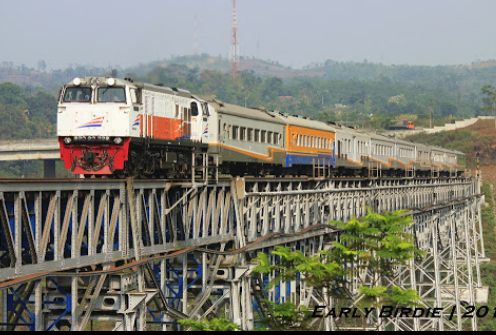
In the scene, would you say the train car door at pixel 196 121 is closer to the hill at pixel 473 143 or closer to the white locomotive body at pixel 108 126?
the white locomotive body at pixel 108 126

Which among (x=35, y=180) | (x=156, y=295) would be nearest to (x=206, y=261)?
(x=156, y=295)

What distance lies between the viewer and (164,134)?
27844 mm

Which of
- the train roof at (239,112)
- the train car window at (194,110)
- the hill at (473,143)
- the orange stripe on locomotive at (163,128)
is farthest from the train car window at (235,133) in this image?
the hill at (473,143)

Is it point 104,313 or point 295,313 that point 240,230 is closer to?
point 295,313

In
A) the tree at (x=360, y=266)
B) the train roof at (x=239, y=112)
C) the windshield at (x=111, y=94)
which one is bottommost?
the tree at (x=360, y=266)

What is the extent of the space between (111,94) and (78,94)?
124 centimetres

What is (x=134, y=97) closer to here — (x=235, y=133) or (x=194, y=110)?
(x=194, y=110)

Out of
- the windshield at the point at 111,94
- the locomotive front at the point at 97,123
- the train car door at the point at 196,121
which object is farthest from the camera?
the train car door at the point at 196,121

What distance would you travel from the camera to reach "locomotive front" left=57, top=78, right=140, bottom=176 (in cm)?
2509

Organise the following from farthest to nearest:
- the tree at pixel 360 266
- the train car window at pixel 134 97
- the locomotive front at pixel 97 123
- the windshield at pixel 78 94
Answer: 1. the windshield at pixel 78 94
2. the train car window at pixel 134 97
3. the locomotive front at pixel 97 123
4. the tree at pixel 360 266

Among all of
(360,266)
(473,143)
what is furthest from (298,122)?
(473,143)

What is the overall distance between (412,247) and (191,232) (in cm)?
835

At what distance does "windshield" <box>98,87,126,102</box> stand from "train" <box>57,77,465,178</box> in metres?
0.03

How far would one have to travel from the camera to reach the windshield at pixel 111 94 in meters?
25.4
